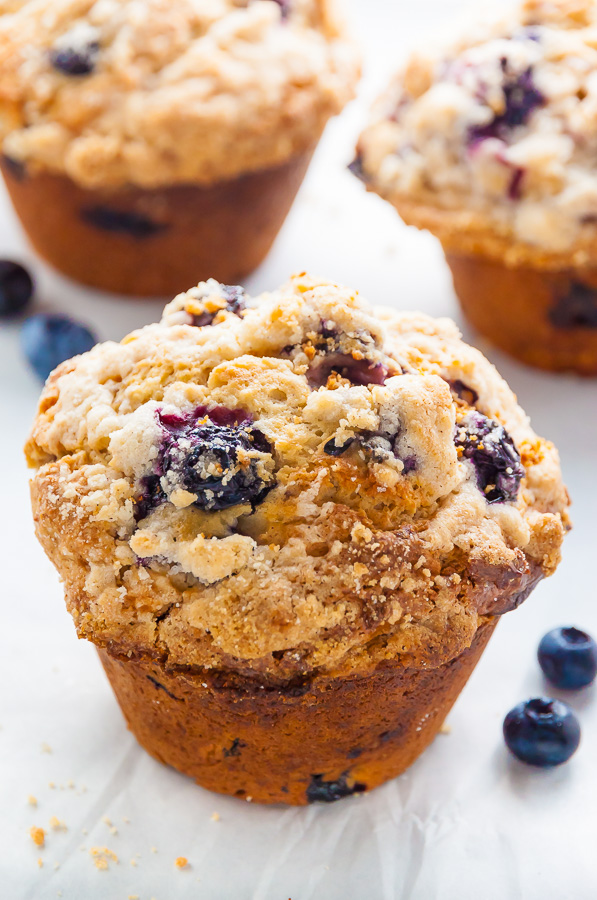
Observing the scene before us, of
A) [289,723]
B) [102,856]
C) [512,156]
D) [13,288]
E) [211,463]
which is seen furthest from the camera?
[13,288]

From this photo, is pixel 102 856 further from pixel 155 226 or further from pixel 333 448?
pixel 155 226

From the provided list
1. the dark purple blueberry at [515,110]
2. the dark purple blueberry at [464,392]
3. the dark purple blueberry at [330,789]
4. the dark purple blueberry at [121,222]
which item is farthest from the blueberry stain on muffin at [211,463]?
the dark purple blueberry at [121,222]

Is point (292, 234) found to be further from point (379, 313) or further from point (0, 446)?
point (379, 313)

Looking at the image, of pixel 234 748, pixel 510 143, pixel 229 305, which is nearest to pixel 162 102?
pixel 510 143

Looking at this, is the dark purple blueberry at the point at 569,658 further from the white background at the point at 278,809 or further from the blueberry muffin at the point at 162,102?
the blueberry muffin at the point at 162,102

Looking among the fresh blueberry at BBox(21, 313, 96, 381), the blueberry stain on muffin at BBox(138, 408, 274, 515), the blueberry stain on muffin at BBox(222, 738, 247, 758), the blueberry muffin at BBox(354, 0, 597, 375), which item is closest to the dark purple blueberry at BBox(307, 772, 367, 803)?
the blueberry stain on muffin at BBox(222, 738, 247, 758)

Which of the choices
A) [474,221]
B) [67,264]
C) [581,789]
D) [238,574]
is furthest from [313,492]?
[67,264]

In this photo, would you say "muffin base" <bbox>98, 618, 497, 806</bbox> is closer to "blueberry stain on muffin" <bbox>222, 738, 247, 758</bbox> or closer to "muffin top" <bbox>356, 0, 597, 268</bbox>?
"blueberry stain on muffin" <bbox>222, 738, 247, 758</bbox>

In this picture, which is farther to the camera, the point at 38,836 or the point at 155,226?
the point at 155,226
